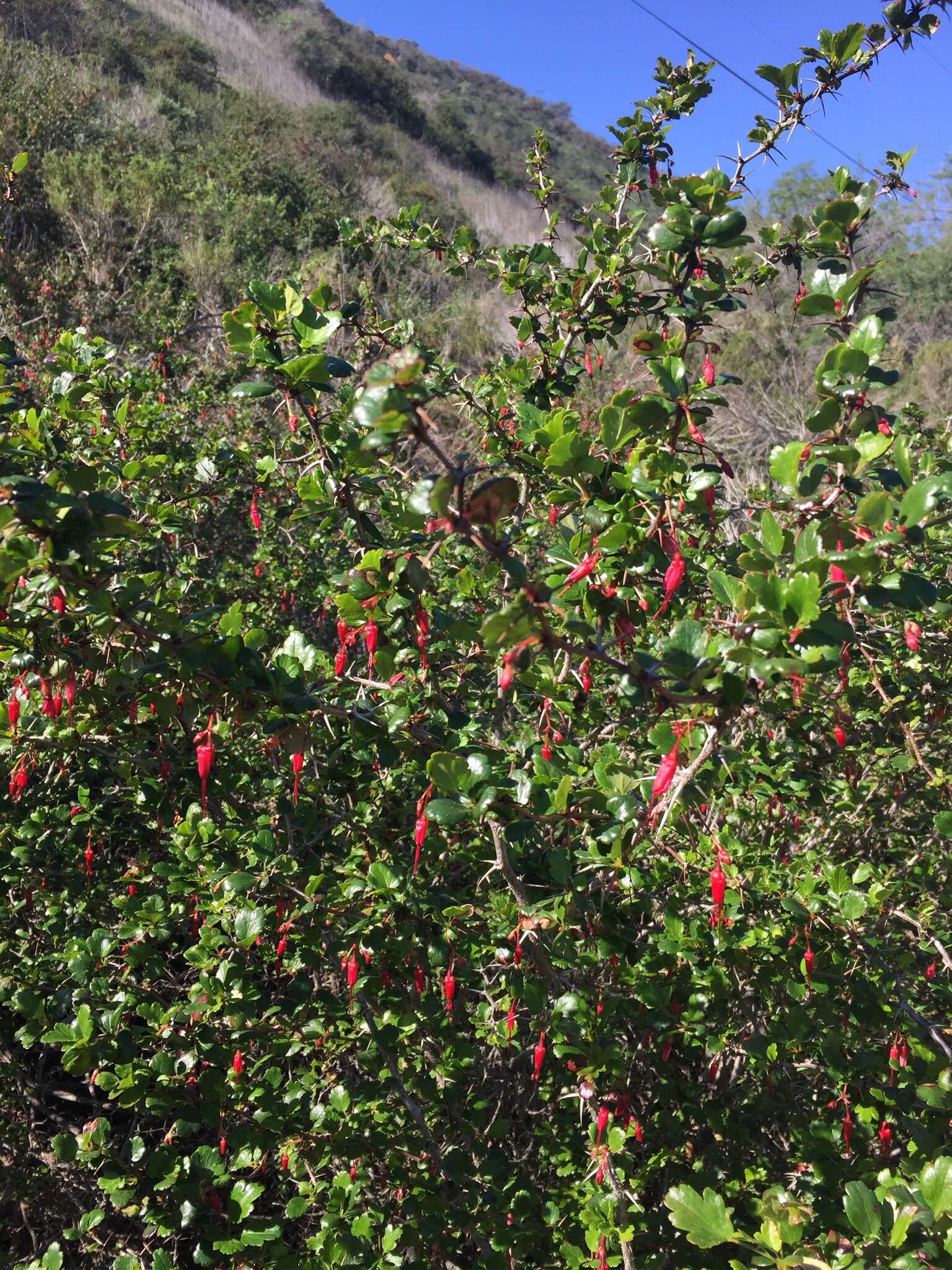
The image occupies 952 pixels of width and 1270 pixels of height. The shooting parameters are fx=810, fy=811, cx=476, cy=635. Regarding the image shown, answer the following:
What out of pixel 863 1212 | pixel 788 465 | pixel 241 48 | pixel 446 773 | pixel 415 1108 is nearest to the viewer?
pixel 863 1212

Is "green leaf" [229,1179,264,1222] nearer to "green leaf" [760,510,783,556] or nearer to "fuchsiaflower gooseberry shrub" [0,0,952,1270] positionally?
"fuchsiaflower gooseberry shrub" [0,0,952,1270]

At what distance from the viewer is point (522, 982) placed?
1355 mm

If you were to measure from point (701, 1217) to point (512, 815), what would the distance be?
53 centimetres

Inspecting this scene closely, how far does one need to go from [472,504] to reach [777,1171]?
204 centimetres

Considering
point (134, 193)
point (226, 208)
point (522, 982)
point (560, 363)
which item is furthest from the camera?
→ point (226, 208)

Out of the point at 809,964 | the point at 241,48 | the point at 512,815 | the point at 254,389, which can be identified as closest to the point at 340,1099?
the point at 512,815

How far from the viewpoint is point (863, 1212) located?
36.1 inches

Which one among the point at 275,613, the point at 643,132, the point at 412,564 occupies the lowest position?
the point at 275,613

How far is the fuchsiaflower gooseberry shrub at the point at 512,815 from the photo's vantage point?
1.06 metres

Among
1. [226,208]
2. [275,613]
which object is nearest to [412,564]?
[275,613]

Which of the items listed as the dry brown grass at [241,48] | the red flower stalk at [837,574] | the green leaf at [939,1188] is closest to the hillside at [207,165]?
the dry brown grass at [241,48]

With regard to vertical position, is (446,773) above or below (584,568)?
below

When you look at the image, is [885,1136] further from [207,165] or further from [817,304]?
[207,165]

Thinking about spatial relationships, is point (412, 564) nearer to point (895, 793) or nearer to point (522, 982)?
point (522, 982)
